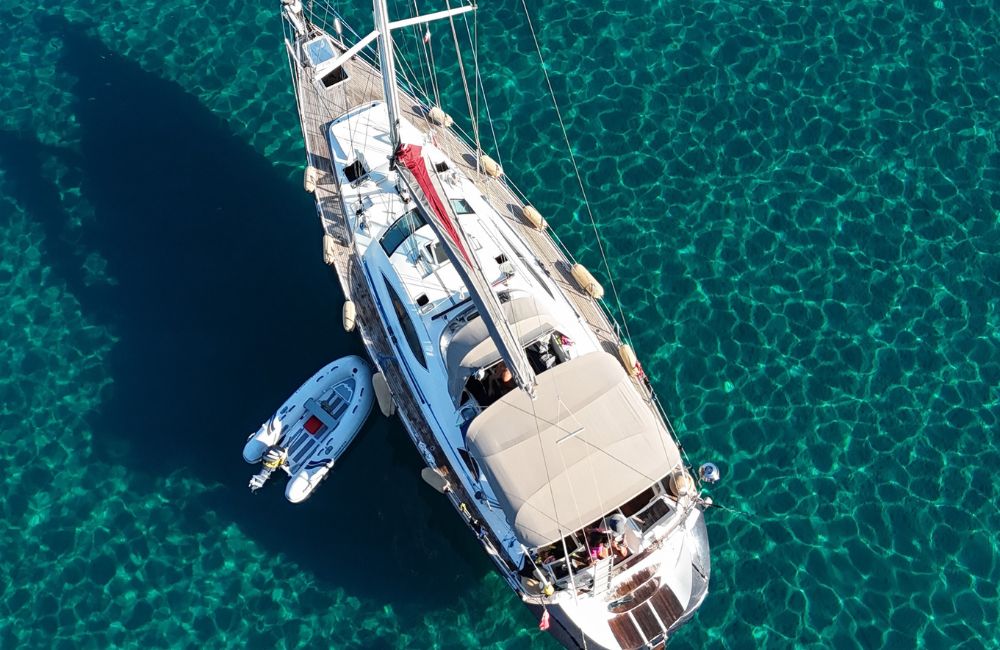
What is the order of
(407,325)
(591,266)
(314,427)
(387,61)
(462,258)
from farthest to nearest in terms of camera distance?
(591,266) < (314,427) < (407,325) < (387,61) < (462,258)

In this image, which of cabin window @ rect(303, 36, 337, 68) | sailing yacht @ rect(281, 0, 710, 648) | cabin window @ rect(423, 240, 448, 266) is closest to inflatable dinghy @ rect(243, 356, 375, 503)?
sailing yacht @ rect(281, 0, 710, 648)

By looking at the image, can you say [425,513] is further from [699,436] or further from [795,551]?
[795,551]

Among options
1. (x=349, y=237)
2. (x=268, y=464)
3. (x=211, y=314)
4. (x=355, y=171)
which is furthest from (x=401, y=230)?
(x=211, y=314)

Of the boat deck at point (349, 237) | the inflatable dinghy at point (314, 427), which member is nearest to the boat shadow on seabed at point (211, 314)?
the inflatable dinghy at point (314, 427)

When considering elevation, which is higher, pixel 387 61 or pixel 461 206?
pixel 387 61

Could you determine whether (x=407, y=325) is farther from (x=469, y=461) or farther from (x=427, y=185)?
(x=469, y=461)

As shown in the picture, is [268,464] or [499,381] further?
[268,464]

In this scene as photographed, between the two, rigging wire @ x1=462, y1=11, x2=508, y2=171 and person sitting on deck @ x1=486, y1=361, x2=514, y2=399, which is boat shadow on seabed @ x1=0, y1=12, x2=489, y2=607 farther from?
rigging wire @ x1=462, y1=11, x2=508, y2=171
